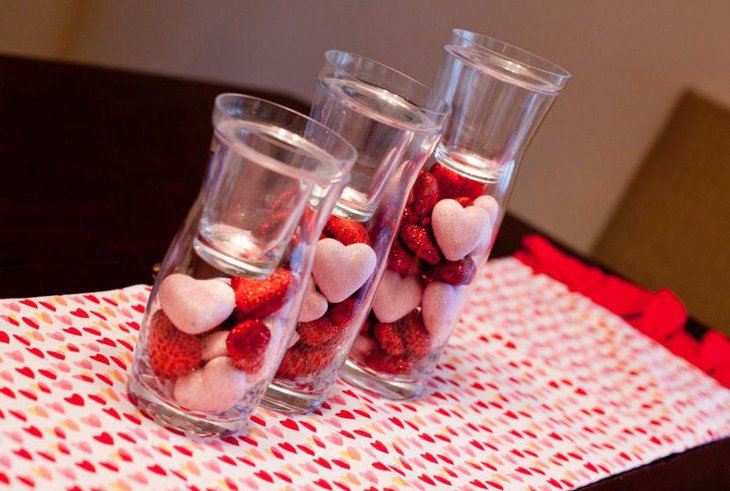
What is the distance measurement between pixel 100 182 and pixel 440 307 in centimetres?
44

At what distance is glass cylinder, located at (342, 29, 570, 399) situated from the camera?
2.65 feet

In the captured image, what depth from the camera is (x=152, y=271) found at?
3.06 feet

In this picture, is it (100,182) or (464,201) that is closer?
(464,201)

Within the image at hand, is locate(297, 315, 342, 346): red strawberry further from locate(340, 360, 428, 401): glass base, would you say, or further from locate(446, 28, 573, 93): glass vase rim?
locate(446, 28, 573, 93): glass vase rim

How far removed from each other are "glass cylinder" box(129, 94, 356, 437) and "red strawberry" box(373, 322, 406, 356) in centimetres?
19

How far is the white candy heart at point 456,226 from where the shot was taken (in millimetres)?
798

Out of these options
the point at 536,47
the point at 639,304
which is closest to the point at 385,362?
the point at 639,304

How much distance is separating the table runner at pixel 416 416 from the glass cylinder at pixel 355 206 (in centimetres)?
4

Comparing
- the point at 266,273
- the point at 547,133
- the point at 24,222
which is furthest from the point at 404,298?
the point at 547,133

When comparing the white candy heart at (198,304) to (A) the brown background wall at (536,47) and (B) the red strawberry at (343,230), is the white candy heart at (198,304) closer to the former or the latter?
(B) the red strawberry at (343,230)

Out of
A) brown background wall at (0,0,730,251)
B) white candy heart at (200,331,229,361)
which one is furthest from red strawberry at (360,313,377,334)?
brown background wall at (0,0,730,251)

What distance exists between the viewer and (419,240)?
80cm

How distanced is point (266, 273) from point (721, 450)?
67 centimetres

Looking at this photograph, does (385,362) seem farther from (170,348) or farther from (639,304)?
(639,304)
